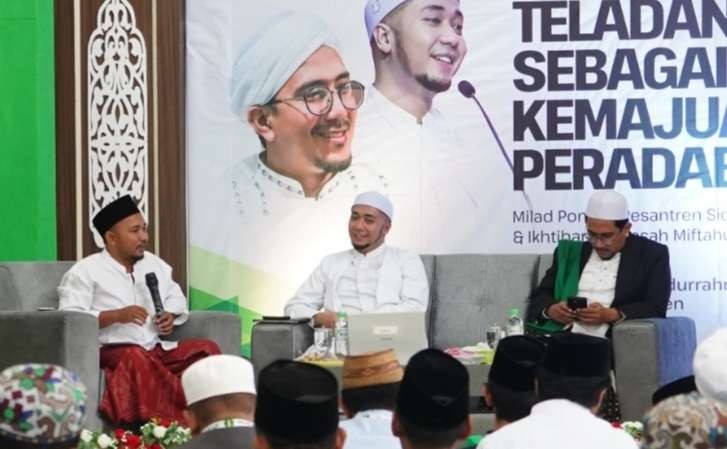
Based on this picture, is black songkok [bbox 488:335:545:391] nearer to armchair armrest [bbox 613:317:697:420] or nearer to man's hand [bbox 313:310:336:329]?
armchair armrest [bbox 613:317:697:420]

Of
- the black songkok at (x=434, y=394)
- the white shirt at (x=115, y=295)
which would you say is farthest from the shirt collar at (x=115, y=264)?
the black songkok at (x=434, y=394)

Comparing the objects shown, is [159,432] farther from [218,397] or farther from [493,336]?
[218,397]

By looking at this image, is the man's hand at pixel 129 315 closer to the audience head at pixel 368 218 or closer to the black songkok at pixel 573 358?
the audience head at pixel 368 218

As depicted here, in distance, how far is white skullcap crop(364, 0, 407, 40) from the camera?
326 inches

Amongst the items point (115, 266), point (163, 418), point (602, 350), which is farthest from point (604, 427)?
point (115, 266)

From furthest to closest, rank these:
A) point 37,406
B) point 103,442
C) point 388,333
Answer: point 388,333, point 103,442, point 37,406

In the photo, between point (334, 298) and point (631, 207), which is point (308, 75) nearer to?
point (334, 298)

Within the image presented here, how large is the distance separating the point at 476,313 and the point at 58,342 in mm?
2223

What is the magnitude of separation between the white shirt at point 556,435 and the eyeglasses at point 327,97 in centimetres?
540

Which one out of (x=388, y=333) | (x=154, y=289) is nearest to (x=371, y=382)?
(x=388, y=333)

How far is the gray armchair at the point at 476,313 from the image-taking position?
7.00 m

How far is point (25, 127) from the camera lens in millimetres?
8273

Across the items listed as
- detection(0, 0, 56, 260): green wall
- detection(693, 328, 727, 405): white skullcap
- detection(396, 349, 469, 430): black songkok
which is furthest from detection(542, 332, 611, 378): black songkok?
detection(0, 0, 56, 260): green wall

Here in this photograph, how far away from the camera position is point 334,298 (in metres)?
7.66
